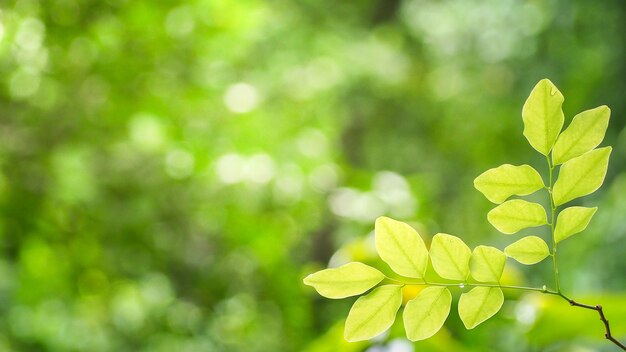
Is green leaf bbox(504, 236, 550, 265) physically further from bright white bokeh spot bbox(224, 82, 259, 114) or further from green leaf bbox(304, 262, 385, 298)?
bright white bokeh spot bbox(224, 82, 259, 114)

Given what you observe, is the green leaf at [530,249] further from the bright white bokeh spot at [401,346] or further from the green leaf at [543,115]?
the bright white bokeh spot at [401,346]

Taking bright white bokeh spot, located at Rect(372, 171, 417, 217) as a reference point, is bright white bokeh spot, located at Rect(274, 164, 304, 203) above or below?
above

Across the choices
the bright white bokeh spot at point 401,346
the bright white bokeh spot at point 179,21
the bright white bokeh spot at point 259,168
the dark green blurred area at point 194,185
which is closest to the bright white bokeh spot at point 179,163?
the dark green blurred area at point 194,185

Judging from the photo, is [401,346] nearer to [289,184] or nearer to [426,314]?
[426,314]

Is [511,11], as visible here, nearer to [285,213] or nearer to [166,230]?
[285,213]

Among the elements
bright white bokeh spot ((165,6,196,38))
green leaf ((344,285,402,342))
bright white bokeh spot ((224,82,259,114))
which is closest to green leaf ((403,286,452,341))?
green leaf ((344,285,402,342))

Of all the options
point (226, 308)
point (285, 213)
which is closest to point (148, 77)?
point (285, 213)
